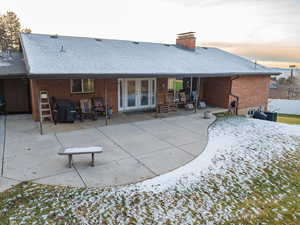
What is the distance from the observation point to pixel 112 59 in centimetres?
1095

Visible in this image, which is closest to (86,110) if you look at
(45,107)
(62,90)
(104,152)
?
(62,90)

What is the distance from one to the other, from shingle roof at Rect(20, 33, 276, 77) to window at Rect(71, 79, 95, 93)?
43.1 inches

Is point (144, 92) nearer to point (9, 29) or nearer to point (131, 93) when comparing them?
point (131, 93)

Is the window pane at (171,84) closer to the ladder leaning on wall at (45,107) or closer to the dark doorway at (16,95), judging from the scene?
the ladder leaning on wall at (45,107)

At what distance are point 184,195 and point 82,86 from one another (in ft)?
25.9

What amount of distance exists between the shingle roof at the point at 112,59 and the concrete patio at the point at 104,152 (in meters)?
2.28

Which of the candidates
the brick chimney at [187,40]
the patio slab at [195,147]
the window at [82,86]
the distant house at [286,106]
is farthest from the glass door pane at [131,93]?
the distant house at [286,106]

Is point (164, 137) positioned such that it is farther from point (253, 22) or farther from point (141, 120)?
point (253, 22)

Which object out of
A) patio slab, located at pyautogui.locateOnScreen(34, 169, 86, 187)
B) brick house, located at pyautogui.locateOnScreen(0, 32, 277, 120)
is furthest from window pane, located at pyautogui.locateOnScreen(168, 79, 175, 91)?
patio slab, located at pyautogui.locateOnScreen(34, 169, 86, 187)

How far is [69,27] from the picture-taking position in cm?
1983

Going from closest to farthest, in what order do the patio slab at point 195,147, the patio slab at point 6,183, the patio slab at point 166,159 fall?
the patio slab at point 6,183 → the patio slab at point 166,159 → the patio slab at point 195,147

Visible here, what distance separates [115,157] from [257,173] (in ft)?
12.6

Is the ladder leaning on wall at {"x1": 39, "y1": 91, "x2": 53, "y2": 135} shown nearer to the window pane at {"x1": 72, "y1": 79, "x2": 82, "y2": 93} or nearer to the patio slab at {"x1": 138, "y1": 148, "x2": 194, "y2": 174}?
the window pane at {"x1": 72, "y1": 79, "x2": 82, "y2": 93}

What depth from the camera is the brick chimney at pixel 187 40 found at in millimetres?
16391
